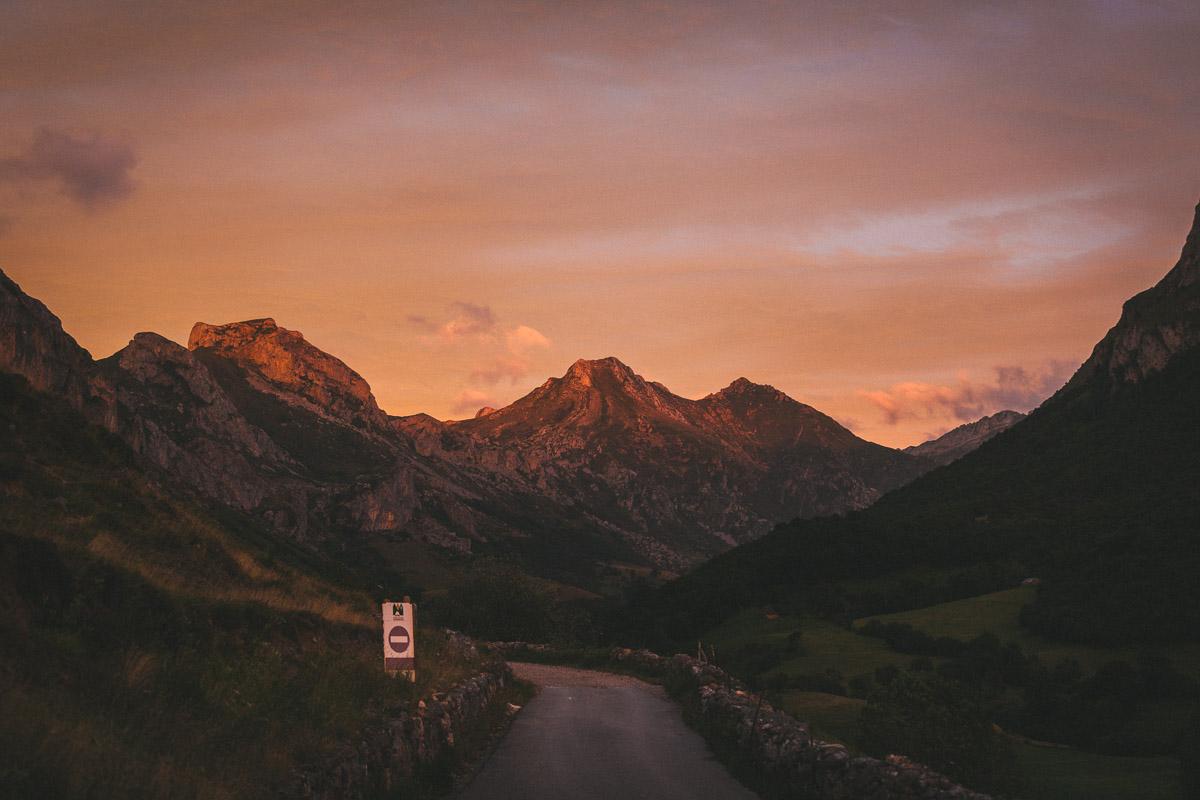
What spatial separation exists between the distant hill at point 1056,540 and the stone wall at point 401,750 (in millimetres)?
84551

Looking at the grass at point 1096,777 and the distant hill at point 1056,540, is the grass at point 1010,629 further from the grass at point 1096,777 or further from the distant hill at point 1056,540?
the grass at point 1096,777

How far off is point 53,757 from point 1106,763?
34.6m

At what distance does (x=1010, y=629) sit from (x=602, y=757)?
91752mm

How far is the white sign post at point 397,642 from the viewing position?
2473 centimetres

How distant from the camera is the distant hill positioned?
11381cm

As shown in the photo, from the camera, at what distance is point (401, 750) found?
65.3 ft

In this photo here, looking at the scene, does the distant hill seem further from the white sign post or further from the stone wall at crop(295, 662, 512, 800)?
the white sign post

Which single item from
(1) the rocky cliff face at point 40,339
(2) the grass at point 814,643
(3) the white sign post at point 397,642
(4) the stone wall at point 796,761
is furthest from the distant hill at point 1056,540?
(3) the white sign post at point 397,642

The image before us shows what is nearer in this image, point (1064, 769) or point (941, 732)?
point (941, 732)

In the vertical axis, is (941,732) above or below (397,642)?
below

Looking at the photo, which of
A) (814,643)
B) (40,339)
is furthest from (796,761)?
(40,339)

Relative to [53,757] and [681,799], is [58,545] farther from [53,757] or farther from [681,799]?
[681,799]

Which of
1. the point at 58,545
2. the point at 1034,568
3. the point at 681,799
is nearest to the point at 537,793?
the point at 681,799

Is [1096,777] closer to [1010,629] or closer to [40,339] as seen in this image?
[1010,629]
